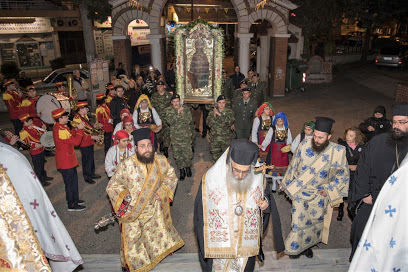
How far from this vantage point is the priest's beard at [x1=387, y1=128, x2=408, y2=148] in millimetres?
4336

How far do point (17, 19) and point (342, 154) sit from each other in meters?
27.4

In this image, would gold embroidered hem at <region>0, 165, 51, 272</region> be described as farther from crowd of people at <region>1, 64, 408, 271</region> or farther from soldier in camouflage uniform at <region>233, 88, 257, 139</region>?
soldier in camouflage uniform at <region>233, 88, 257, 139</region>

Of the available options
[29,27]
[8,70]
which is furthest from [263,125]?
[29,27]

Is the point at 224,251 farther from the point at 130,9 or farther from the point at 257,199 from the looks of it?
the point at 130,9

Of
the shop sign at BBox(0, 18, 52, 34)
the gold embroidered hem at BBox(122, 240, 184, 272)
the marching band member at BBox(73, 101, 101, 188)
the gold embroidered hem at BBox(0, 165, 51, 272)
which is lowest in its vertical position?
the gold embroidered hem at BBox(122, 240, 184, 272)

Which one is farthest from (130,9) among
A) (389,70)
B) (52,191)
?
(389,70)

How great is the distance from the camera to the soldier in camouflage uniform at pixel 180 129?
26.6ft

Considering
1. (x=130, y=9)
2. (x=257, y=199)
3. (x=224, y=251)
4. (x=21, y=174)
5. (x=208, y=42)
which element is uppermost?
(x=130, y=9)

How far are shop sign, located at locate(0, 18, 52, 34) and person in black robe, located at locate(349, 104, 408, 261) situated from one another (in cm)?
2772

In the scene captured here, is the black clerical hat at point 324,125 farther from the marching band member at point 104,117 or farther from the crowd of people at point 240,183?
the marching band member at point 104,117

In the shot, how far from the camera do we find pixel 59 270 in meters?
4.07

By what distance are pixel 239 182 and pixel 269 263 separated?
2.00 meters

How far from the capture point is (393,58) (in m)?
22.1

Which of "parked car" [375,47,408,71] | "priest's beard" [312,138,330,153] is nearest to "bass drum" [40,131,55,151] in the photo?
"priest's beard" [312,138,330,153]
